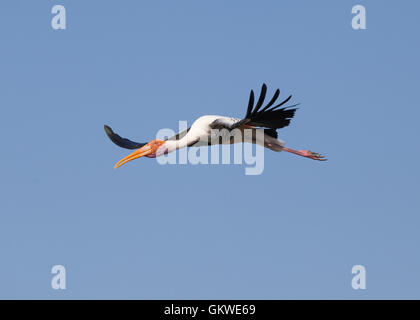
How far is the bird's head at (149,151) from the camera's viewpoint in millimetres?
22703

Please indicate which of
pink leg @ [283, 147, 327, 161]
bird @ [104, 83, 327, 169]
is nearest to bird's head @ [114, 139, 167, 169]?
bird @ [104, 83, 327, 169]

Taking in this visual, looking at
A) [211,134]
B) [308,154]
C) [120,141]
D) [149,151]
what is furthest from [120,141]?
[308,154]

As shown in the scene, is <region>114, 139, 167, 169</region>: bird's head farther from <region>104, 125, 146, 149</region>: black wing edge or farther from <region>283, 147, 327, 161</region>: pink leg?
<region>283, 147, 327, 161</region>: pink leg

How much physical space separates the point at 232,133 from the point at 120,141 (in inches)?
155

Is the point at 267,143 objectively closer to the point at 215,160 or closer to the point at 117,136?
the point at 215,160

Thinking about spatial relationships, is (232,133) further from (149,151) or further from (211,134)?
(149,151)

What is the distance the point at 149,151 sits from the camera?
2300cm

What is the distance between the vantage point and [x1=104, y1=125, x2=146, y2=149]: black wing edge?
23.8 m

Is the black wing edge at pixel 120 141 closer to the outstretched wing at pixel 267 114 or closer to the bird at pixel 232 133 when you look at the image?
the bird at pixel 232 133

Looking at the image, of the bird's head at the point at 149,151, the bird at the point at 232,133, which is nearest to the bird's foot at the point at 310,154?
the bird at the point at 232,133

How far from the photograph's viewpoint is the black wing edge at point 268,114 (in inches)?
790

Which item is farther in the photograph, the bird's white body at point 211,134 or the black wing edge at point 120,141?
the black wing edge at point 120,141
